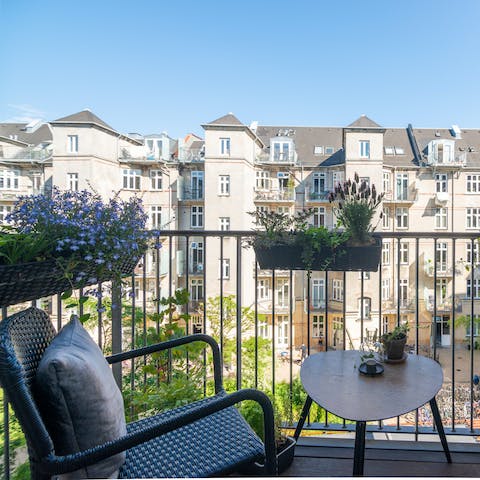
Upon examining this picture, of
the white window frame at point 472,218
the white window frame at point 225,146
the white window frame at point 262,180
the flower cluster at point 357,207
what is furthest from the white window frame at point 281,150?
the flower cluster at point 357,207

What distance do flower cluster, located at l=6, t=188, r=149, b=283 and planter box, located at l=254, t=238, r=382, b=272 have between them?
585 mm

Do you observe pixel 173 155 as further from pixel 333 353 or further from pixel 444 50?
pixel 333 353

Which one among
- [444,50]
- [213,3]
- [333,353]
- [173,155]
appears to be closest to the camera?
[333,353]

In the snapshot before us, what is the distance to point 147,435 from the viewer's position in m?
0.76

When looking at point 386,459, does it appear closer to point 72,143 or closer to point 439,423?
point 439,423

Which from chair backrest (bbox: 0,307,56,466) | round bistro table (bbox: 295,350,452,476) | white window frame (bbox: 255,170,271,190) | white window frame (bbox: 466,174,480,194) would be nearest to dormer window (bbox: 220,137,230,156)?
white window frame (bbox: 255,170,271,190)

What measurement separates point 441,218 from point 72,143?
33.9 feet

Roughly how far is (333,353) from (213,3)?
2.64m

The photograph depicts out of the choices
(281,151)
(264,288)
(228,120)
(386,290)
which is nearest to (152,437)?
(228,120)

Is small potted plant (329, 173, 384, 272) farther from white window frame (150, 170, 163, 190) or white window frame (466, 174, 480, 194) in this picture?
white window frame (466, 174, 480, 194)

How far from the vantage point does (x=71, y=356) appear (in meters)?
0.80

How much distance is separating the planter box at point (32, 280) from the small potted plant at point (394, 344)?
46.1 inches

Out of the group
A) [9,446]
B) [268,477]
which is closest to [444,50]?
[268,477]

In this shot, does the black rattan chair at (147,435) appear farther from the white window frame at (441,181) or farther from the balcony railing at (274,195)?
the white window frame at (441,181)
